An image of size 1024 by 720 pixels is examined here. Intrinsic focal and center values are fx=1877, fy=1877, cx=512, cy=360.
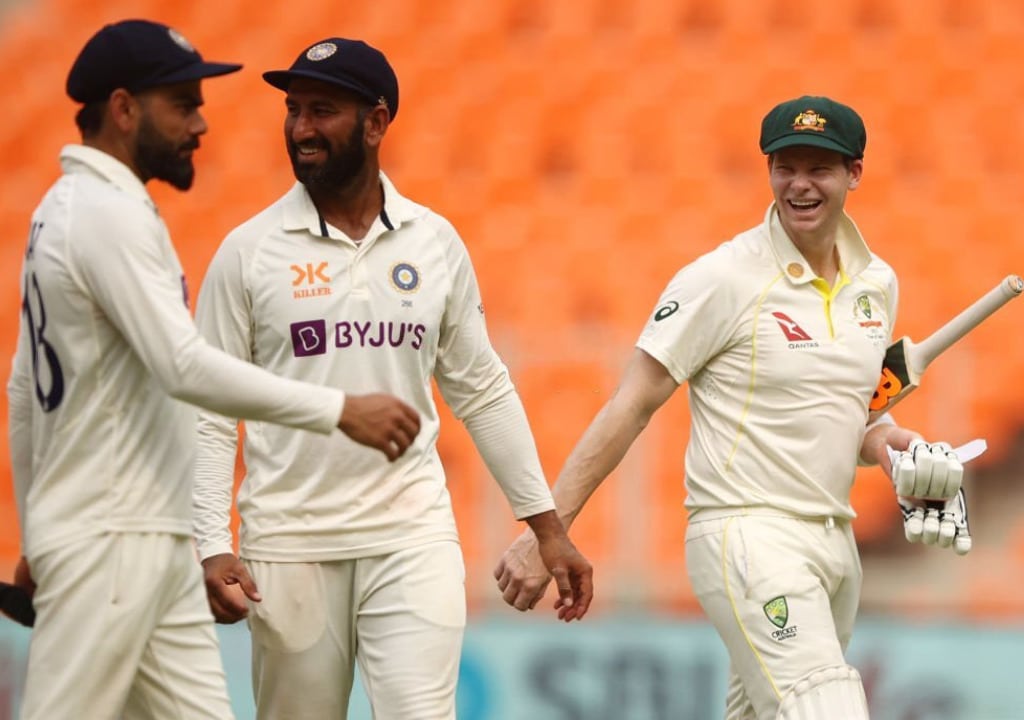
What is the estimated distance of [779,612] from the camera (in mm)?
4805

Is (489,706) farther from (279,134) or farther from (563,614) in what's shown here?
(279,134)

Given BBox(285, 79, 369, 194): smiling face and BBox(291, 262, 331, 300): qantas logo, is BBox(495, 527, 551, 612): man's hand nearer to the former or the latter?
BBox(291, 262, 331, 300): qantas logo

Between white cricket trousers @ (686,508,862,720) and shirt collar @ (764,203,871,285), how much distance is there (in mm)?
666

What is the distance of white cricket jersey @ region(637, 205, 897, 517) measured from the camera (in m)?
4.96

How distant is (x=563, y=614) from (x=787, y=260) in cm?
114

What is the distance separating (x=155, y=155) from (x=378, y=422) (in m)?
0.75

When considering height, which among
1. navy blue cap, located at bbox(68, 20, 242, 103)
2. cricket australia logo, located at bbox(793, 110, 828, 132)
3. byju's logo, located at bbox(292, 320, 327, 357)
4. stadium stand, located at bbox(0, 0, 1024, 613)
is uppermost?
stadium stand, located at bbox(0, 0, 1024, 613)

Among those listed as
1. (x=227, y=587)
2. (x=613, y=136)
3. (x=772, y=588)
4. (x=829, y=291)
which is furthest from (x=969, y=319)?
(x=613, y=136)

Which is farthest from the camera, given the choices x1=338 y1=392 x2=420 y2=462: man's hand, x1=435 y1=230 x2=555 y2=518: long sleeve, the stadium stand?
the stadium stand

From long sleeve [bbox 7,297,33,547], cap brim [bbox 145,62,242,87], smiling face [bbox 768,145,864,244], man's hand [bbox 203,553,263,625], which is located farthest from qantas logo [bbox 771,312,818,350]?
long sleeve [bbox 7,297,33,547]

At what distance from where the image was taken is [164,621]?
396 cm

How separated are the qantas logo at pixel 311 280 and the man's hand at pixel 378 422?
77 centimetres

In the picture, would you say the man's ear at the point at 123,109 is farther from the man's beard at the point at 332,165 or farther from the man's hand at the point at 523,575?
the man's hand at the point at 523,575

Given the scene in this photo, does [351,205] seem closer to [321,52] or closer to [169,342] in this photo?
[321,52]
